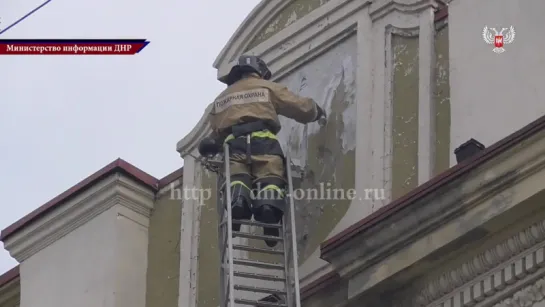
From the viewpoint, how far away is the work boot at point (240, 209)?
520 inches

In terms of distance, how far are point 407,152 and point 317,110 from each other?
875mm

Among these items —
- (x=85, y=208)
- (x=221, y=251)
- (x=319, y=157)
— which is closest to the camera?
(x=221, y=251)

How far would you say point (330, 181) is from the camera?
14055mm

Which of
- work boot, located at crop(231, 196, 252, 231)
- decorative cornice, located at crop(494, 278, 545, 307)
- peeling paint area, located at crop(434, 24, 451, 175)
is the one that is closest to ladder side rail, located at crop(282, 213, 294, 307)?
work boot, located at crop(231, 196, 252, 231)

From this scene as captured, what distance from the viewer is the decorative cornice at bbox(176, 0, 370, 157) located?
14.6 meters

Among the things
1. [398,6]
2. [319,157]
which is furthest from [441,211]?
[398,6]

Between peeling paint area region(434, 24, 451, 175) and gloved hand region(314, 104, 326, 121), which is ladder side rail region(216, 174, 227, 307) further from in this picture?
peeling paint area region(434, 24, 451, 175)

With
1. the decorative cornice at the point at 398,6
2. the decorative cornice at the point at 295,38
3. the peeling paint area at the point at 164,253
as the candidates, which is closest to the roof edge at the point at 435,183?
the decorative cornice at the point at 398,6

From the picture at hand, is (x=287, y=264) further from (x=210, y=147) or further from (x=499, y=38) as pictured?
(x=499, y=38)

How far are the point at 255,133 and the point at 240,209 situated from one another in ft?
2.37

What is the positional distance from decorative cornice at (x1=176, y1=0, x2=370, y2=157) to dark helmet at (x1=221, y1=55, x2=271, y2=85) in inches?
26.8

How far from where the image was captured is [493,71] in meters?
13.2

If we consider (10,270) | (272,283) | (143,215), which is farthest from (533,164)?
(10,270)

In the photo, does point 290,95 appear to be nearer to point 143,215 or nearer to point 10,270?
point 143,215
